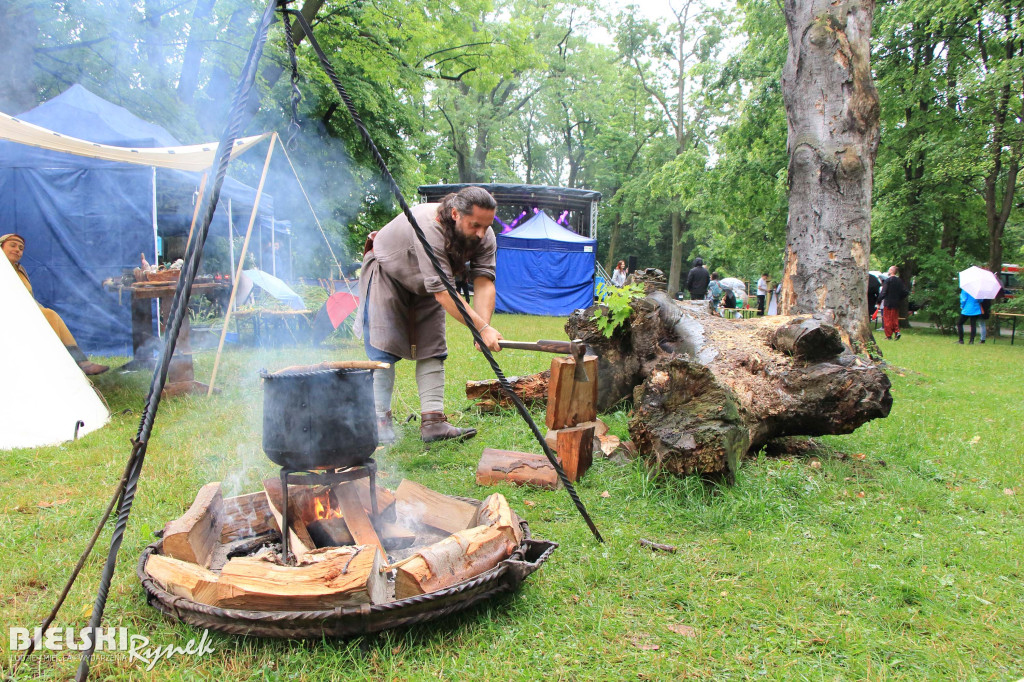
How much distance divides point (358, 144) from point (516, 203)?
5.02m

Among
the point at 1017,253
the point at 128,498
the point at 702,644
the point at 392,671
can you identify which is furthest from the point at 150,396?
the point at 1017,253

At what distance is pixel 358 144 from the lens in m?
14.6

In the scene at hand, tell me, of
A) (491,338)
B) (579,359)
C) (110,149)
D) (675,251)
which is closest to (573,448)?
(579,359)

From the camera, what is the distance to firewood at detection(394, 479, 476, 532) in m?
2.81

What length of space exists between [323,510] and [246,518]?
36 cm

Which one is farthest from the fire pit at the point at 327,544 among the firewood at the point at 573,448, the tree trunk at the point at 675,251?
the tree trunk at the point at 675,251

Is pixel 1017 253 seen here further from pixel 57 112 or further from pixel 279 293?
pixel 57 112

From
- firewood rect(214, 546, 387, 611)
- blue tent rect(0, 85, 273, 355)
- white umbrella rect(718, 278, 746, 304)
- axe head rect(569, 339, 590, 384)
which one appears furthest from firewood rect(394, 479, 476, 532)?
white umbrella rect(718, 278, 746, 304)

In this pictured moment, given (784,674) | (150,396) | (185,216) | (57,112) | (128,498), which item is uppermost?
(57,112)

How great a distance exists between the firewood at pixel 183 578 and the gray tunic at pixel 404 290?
2.14 meters

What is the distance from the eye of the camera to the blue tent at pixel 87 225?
8195 millimetres

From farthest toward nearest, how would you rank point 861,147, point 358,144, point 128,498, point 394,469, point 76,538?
point 358,144 < point 861,147 < point 394,469 < point 76,538 < point 128,498

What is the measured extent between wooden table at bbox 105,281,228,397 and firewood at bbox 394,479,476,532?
2.87m

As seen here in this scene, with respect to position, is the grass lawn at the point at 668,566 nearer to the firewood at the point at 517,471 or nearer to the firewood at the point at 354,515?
the firewood at the point at 517,471
